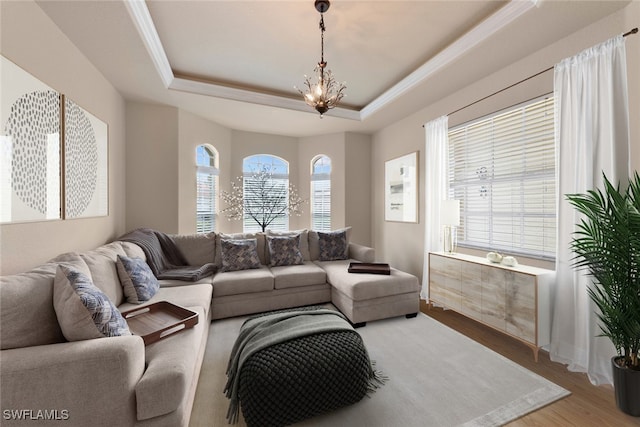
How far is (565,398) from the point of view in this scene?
1.84 meters

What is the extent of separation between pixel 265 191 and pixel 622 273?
475cm

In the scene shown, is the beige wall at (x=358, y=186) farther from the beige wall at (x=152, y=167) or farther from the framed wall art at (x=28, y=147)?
the framed wall art at (x=28, y=147)

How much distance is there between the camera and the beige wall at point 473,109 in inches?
77.4

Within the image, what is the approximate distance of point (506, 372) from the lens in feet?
6.91

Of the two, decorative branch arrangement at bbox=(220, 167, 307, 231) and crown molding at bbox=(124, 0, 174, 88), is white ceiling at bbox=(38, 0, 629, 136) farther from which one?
decorative branch arrangement at bbox=(220, 167, 307, 231)

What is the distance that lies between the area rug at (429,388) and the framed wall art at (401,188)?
2.07m

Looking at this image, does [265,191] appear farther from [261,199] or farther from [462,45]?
[462,45]

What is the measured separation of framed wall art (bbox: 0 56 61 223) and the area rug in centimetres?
175

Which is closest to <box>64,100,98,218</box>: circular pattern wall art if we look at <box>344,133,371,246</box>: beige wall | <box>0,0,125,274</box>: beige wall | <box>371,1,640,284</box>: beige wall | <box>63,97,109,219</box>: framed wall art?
<box>63,97,109,219</box>: framed wall art

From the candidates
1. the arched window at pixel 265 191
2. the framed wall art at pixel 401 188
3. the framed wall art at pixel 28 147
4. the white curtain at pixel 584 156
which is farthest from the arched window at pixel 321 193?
the framed wall art at pixel 28 147

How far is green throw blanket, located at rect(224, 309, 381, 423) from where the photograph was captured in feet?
5.48

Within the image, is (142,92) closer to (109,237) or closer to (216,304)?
(109,237)

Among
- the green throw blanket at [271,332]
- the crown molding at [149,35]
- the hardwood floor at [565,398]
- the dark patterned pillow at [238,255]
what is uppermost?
the crown molding at [149,35]

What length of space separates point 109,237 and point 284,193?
301cm
